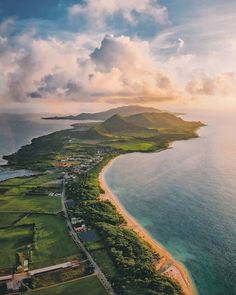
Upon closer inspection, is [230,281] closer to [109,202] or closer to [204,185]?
[109,202]

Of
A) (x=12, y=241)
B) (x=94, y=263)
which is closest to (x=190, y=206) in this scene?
(x=94, y=263)

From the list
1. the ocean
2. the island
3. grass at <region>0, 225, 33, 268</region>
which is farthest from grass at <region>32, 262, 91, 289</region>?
the ocean

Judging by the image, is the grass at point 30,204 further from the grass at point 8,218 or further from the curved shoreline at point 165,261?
the curved shoreline at point 165,261

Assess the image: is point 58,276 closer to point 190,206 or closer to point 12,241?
point 12,241

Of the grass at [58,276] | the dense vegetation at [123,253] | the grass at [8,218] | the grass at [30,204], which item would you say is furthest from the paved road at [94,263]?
the grass at [8,218]

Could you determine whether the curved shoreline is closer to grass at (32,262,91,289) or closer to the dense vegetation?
the dense vegetation

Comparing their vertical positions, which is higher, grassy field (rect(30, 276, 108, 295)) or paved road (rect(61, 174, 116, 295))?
paved road (rect(61, 174, 116, 295))

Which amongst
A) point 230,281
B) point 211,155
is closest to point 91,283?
point 230,281

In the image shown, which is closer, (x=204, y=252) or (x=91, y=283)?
(x=91, y=283)
